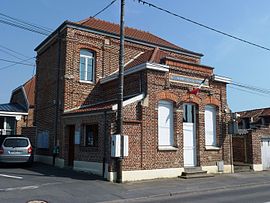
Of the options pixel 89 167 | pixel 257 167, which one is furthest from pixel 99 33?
pixel 257 167

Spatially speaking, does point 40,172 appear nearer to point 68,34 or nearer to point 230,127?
point 68,34

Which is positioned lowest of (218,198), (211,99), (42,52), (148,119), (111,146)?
(218,198)

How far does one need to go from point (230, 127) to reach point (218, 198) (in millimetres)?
8550

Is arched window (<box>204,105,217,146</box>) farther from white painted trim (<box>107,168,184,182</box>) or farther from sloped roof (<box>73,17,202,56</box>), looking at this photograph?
sloped roof (<box>73,17,202,56</box>)

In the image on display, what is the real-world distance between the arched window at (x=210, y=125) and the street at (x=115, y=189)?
2508 millimetres

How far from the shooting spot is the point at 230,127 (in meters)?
19.4

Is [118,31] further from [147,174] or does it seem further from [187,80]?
[147,174]

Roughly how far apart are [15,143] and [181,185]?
925 centimetres

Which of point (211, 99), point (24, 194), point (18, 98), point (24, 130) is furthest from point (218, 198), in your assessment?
point (18, 98)

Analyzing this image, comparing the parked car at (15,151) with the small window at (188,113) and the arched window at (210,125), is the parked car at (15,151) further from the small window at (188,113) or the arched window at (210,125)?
the arched window at (210,125)

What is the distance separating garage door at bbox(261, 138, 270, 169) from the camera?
2150cm

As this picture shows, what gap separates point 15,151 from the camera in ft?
58.7

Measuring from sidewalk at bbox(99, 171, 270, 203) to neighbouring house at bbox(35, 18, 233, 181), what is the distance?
1155 millimetres

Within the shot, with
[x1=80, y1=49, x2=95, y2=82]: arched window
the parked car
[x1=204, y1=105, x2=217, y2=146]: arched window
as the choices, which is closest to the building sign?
[x1=204, y1=105, x2=217, y2=146]: arched window
